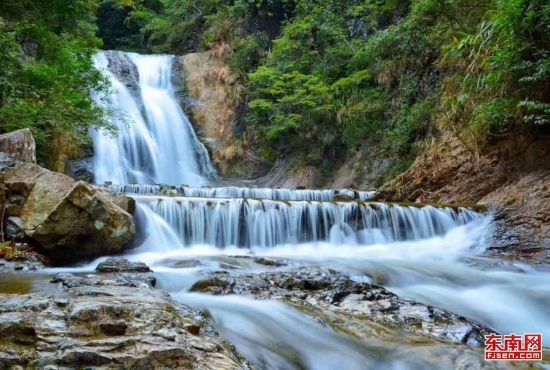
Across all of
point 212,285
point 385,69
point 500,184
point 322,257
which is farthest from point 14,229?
point 385,69

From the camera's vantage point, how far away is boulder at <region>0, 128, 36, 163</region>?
6.95m

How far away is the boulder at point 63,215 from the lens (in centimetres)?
598

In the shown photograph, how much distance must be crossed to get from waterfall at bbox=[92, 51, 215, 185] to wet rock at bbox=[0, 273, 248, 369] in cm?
1077

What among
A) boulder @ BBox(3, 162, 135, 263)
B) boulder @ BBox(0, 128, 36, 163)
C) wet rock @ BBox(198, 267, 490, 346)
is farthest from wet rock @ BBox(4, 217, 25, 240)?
wet rock @ BBox(198, 267, 490, 346)

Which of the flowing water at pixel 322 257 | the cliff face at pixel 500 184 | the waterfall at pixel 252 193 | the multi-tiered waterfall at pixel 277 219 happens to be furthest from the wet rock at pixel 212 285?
the waterfall at pixel 252 193

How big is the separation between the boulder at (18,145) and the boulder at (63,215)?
0.53m

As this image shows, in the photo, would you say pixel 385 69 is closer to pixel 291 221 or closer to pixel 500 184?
pixel 500 184

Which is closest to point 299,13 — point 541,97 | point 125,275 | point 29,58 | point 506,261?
point 29,58

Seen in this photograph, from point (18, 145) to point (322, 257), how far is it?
4868mm

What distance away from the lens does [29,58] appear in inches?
412

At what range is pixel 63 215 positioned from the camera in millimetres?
6008

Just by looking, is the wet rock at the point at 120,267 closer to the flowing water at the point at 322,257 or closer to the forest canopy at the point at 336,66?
the flowing water at the point at 322,257

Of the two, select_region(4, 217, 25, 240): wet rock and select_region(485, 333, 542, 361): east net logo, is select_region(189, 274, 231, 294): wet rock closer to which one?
select_region(485, 333, 542, 361): east net logo

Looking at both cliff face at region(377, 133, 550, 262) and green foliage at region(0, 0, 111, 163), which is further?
cliff face at region(377, 133, 550, 262)
